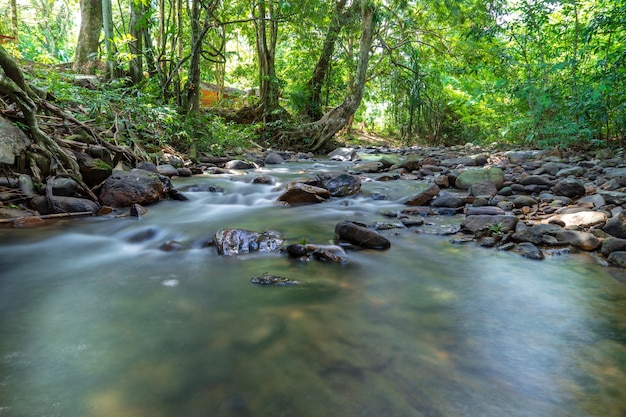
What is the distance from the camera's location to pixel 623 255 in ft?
10.2

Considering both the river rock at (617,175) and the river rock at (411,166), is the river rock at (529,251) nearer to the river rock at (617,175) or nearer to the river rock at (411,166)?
the river rock at (617,175)

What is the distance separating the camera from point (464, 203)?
17.1 feet

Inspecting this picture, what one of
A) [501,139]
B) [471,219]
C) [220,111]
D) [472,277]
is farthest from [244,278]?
[501,139]

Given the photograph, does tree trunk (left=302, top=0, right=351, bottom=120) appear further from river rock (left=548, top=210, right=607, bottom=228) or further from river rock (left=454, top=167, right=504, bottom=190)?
river rock (left=548, top=210, right=607, bottom=228)

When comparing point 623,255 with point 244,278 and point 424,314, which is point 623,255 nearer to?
point 424,314

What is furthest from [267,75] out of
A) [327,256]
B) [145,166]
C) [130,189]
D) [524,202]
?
[327,256]

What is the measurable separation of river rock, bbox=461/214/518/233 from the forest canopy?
428 cm

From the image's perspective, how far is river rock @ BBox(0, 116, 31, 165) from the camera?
414 centimetres

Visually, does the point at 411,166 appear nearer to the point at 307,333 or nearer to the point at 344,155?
the point at 344,155

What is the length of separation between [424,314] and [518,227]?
2.11m

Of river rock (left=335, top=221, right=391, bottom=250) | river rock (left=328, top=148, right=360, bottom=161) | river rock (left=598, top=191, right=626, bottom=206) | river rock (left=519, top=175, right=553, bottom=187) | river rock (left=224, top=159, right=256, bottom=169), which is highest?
river rock (left=328, top=148, right=360, bottom=161)

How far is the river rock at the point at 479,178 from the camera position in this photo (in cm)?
597

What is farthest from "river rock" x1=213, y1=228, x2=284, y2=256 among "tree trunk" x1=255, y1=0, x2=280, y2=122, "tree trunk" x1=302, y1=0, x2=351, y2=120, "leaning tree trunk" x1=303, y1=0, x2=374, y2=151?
"tree trunk" x1=302, y1=0, x2=351, y2=120

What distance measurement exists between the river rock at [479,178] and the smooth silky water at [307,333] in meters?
2.78
